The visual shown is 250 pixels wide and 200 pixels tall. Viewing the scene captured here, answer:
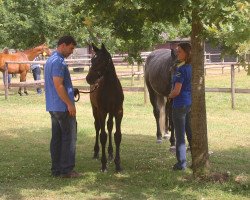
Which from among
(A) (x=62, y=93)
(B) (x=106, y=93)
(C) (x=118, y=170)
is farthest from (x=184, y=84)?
(A) (x=62, y=93)

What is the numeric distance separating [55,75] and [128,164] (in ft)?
6.57

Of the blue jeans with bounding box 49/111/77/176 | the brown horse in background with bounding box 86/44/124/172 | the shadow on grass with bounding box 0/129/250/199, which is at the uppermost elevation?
the brown horse in background with bounding box 86/44/124/172

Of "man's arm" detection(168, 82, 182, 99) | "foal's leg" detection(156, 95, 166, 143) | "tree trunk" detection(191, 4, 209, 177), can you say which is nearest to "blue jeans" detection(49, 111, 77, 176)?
"man's arm" detection(168, 82, 182, 99)

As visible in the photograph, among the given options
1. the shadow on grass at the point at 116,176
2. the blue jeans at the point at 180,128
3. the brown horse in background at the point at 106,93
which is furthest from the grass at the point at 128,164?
the brown horse in background at the point at 106,93

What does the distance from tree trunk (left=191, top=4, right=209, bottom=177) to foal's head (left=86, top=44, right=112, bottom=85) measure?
4.80 ft

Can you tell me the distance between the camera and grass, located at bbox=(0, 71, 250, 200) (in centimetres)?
611

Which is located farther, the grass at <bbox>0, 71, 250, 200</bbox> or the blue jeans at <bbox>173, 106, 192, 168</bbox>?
the blue jeans at <bbox>173, 106, 192, 168</bbox>

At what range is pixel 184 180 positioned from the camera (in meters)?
6.62

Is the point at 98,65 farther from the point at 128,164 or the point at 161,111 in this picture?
the point at 161,111

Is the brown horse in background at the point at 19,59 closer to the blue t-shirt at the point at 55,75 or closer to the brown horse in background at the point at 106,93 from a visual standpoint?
the brown horse in background at the point at 106,93

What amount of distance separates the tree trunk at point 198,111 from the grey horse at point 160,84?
2.40 metres

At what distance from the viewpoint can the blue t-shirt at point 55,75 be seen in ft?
22.0

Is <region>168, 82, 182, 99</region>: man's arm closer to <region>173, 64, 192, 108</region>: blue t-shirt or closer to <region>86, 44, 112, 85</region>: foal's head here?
<region>173, 64, 192, 108</region>: blue t-shirt

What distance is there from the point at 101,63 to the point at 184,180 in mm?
2079
